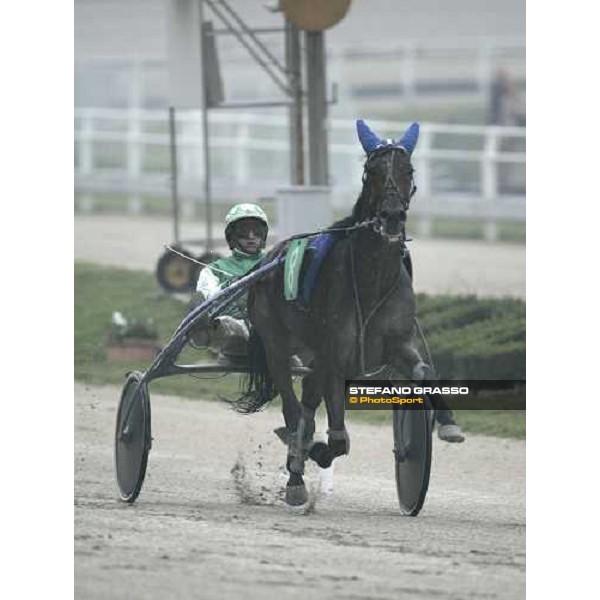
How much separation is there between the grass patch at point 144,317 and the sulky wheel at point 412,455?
2133mm

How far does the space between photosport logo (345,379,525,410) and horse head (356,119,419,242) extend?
0.61 metres

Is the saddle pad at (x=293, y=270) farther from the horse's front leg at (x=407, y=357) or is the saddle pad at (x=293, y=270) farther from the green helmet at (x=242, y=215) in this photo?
the horse's front leg at (x=407, y=357)

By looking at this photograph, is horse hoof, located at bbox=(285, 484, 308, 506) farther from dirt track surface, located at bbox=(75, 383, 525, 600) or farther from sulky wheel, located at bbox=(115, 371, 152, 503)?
sulky wheel, located at bbox=(115, 371, 152, 503)

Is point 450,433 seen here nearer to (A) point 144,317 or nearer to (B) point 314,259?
(B) point 314,259

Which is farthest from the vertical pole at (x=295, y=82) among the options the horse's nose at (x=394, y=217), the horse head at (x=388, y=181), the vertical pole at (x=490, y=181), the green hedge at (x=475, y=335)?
the vertical pole at (x=490, y=181)

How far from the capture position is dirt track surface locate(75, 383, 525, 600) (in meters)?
6.64

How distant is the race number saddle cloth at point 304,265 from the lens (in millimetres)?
7543

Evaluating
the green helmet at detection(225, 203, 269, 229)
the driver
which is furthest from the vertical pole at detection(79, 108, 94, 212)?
the green helmet at detection(225, 203, 269, 229)

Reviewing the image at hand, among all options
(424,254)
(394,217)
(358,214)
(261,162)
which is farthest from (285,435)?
(261,162)

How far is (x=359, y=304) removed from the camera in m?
7.43

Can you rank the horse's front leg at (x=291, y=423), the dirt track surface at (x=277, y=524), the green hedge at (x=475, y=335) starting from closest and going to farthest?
the dirt track surface at (x=277, y=524) < the horse's front leg at (x=291, y=423) < the green hedge at (x=475, y=335)

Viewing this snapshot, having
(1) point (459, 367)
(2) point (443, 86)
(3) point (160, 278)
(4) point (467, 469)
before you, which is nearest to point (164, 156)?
(2) point (443, 86)
